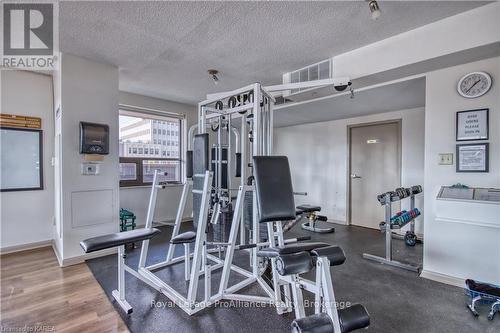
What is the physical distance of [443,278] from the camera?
2502mm

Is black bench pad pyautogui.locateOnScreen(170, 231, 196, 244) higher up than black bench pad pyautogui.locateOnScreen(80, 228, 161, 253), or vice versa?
black bench pad pyautogui.locateOnScreen(80, 228, 161, 253)

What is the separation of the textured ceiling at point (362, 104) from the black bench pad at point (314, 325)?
2710 millimetres

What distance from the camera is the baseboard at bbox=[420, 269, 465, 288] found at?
2.41 m

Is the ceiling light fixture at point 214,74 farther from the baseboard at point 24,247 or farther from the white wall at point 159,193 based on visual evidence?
the baseboard at point 24,247

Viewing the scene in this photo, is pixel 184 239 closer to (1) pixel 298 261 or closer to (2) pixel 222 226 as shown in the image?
(2) pixel 222 226

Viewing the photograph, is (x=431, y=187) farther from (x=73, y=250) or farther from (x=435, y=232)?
(x=73, y=250)

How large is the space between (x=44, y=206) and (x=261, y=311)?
11.2 ft

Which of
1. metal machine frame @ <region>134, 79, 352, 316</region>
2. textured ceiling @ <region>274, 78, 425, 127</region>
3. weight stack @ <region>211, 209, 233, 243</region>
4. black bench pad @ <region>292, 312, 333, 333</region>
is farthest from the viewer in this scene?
textured ceiling @ <region>274, 78, 425, 127</region>

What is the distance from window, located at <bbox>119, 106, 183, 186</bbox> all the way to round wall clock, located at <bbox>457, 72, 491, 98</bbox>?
13.2 ft

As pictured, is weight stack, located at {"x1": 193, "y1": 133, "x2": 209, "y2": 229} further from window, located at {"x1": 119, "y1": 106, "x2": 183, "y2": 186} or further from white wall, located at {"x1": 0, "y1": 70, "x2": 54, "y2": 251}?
white wall, located at {"x1": 0, "y1": 70, "x2": 54, "y2": 251}

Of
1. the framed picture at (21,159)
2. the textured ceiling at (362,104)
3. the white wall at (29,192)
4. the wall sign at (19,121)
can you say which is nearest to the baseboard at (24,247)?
the white wall at (29,192)

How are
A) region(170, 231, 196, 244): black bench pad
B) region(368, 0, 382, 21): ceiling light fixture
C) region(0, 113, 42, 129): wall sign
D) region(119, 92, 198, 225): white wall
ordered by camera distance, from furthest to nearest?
region(119, 92, 198, 225): white wall → region(0, 113, 42, 129): wall sign → region(170, 231, 196, 244): black bench pad → region(368, 0, 382, 21): ceiling light fixture

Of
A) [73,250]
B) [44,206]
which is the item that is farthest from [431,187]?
[44,206]

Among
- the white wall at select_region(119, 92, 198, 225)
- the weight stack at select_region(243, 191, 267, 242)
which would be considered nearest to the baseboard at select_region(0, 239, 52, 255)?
the white wall at select_region(119, 92, 198, 225)
